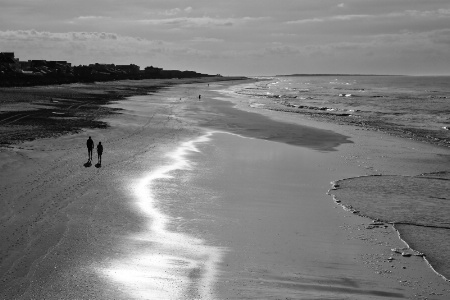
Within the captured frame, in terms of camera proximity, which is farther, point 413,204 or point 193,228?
point 413,204

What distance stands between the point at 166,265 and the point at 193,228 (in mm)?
3120

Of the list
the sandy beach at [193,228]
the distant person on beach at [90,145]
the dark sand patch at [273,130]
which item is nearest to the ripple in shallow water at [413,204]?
the sandy beach at [193,228]

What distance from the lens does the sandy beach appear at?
11.0m

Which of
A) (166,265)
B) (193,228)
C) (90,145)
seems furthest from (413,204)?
(90,145)

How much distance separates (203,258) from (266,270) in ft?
5.41

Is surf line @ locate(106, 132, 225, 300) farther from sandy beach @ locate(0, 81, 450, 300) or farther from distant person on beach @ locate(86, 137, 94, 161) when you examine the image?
distant person on beach @ locate(86, 137, 94, 161)

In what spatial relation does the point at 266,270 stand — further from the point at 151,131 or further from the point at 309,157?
the point at 151,131

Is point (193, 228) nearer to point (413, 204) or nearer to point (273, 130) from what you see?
point (413, 204)

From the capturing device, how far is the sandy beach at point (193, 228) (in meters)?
11.0

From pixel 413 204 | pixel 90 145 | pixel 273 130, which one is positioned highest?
pixel 90 145

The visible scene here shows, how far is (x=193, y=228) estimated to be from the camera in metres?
15.2

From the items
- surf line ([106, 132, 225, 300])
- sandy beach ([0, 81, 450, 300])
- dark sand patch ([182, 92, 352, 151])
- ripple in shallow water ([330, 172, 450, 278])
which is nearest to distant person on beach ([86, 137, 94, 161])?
sandy beach ([0, 81, 450, 300])

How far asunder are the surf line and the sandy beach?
0.09 ft

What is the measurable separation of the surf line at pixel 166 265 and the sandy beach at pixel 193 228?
28 millimetres
